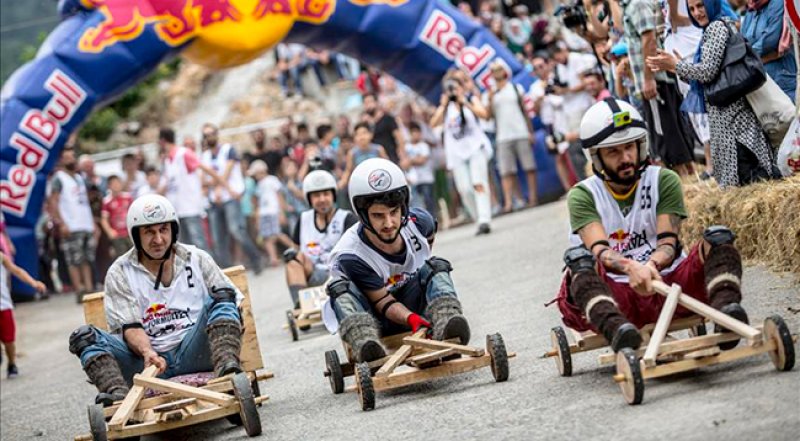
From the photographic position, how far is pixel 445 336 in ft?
24.4

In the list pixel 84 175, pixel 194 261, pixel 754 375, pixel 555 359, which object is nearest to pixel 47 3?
pixel 84 175

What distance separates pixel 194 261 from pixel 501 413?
98.0 inches

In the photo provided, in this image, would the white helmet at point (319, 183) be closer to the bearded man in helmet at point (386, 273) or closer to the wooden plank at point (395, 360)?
the bearded man in helmet at point (386, 273)

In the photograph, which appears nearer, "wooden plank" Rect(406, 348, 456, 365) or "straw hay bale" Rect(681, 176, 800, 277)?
"wooden plank" Rect(406, 348, 456, 365)

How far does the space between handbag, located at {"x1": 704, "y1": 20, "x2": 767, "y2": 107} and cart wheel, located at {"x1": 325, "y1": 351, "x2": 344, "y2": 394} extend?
320cm

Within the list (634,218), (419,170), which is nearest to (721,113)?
(634,218)

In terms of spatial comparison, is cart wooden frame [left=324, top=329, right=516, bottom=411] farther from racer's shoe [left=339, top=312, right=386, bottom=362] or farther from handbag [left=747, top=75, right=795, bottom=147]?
handbag [left=747, top=75, right=795, bottom=147]

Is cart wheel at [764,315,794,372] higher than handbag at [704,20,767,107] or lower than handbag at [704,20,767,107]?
lower

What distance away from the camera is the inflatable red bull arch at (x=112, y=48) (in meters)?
17.5

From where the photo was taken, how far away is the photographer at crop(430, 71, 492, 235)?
17.2m

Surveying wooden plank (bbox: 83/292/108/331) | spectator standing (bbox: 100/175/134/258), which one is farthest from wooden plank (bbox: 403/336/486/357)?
spectator standing (bbox: 100/175/134/258)

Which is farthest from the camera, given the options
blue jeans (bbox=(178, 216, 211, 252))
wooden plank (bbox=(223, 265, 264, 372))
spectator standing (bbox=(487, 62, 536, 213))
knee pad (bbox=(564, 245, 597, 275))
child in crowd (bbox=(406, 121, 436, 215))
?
child in crowd (bbox=(406, 121, 436, 215))

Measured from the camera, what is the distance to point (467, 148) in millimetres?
17516

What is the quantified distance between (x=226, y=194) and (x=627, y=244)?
13.3 meters
